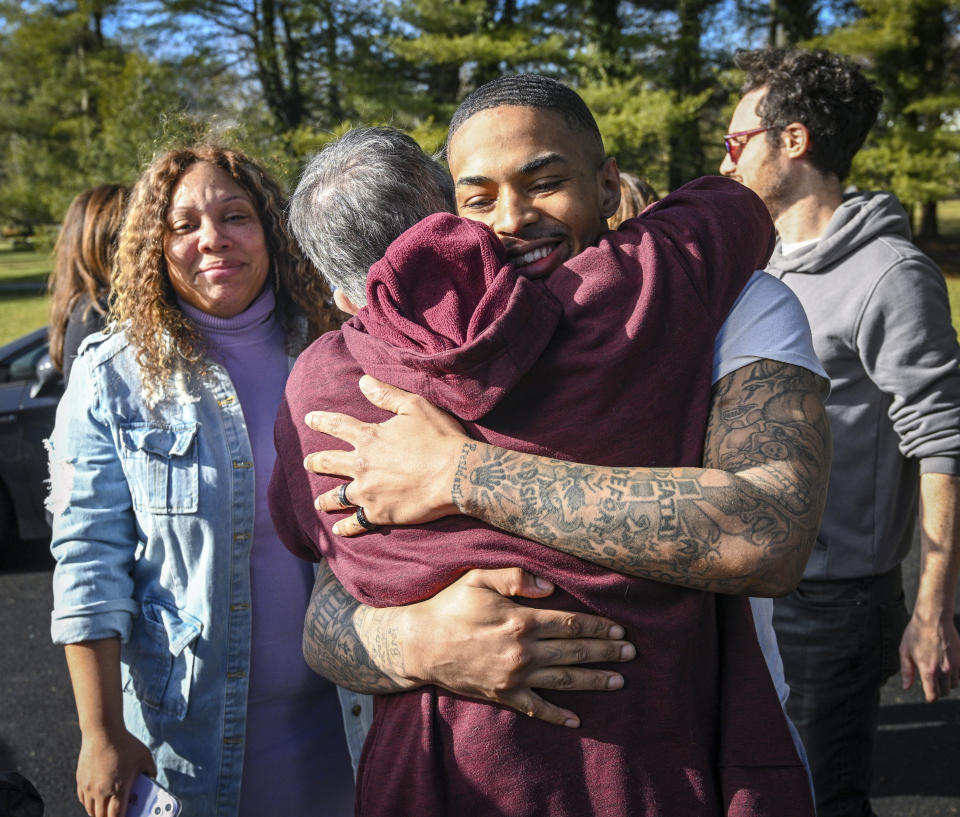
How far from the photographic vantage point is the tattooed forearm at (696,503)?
→ 1.26m

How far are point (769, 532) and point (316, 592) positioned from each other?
91cm

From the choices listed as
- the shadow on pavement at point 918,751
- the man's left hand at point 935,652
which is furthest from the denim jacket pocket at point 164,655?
the shadow on pavement at point 918,751

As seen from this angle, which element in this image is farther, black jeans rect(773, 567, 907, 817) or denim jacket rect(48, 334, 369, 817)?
black jeans rect(773, 567, 907, 817)

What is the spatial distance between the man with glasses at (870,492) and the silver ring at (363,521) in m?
1.70

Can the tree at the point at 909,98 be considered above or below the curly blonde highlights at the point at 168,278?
above

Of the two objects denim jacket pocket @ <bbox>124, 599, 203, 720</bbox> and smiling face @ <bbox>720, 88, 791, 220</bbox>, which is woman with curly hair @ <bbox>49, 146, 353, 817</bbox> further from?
smiling face @ <bbox>720, 88, 791, 220</bbox>

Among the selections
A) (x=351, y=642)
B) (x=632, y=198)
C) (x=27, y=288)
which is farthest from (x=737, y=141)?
(x=27, y=288)

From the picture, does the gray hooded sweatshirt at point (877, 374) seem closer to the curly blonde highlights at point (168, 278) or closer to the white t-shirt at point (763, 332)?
the white t-shirt at point (763, 332)

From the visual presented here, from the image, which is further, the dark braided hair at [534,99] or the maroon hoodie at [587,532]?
the dark braided hair at [534,99]

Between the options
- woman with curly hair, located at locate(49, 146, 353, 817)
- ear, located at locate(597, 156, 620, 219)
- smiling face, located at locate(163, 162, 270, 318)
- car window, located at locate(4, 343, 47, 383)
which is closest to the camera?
ear, located at locate(597, 156, 620, 219)

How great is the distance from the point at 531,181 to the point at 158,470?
4.18 feet

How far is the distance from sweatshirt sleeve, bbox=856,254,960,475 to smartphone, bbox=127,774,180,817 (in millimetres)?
2227

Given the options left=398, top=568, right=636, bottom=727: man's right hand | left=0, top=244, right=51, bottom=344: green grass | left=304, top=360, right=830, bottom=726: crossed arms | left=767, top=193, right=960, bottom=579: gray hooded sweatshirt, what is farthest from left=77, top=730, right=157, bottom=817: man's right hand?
left=0, top=244, right=51, bottom=344: green grass

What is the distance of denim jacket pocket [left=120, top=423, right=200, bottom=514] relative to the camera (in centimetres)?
214
